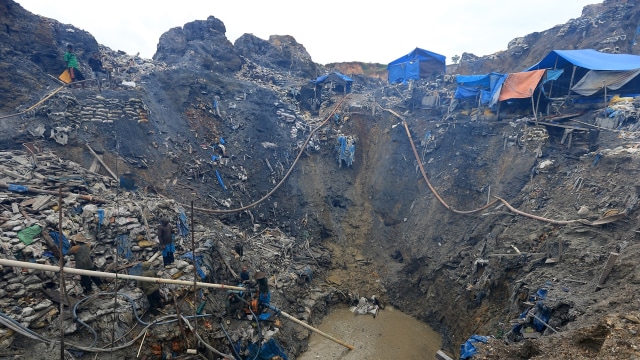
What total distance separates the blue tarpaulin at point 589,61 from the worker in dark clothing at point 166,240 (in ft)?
55.1

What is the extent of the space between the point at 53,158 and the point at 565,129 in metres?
18.1

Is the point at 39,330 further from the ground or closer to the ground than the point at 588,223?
closer to the ground

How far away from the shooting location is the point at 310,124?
1920 centimetres

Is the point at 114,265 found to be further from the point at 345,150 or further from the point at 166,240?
the point at 345,150

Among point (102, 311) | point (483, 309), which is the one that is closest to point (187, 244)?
point (102, 311)

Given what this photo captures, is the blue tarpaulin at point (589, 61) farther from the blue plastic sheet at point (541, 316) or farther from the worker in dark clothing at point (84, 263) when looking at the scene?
the worker in dark clothing at point (84, 263)

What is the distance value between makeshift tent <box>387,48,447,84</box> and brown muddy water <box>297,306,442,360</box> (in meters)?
19.0

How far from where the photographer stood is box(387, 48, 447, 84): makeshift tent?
24938 millimetres

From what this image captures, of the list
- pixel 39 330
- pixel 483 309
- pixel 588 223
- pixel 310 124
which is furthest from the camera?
pixel 310 124

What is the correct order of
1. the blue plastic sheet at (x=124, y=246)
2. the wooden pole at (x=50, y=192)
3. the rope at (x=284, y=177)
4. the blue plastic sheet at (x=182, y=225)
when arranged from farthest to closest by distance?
the rope at (x=284, y=177)
the blue plastic sheet at (x=182, y=225)
the wooden pole at (x=50, y=192)
the blue plastic sheet at (x=124, y=246)

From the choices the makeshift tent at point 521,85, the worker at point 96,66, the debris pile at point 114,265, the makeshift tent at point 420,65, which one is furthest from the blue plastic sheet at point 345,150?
the worker at point 96,66

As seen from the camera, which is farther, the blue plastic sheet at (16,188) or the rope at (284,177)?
the rope at (284,177)

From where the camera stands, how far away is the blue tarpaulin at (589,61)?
13.4 m

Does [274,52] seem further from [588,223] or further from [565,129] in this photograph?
[588,223]
